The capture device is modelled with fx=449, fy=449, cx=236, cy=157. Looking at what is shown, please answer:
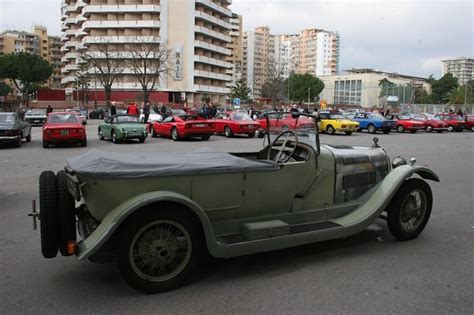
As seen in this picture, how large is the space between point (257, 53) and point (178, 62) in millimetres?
90496

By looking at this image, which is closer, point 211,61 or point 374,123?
point 374,123

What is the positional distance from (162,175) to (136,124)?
16844mm

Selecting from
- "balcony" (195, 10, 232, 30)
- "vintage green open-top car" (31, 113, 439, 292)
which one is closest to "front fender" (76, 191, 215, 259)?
"vintage green open-top car" (31, 113, 439, 292)

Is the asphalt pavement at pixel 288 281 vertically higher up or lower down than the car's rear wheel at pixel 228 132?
lower down

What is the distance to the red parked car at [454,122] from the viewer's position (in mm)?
35969

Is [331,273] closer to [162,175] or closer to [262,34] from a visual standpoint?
[162,175]

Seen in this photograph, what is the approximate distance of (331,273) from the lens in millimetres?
4520

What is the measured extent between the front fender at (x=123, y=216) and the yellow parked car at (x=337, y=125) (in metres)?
24.4

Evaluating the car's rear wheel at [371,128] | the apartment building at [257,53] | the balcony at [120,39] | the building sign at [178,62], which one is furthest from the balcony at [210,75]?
the apartment building at [257,53]

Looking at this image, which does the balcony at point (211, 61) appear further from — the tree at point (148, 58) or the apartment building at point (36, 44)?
the apartment building at point (36, 44)

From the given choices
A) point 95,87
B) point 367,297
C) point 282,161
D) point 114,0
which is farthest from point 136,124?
point 114,0

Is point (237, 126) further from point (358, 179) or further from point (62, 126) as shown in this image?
point (358, 179)

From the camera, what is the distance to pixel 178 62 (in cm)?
8100

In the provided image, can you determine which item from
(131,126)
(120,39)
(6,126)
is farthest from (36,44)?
(6,126)
